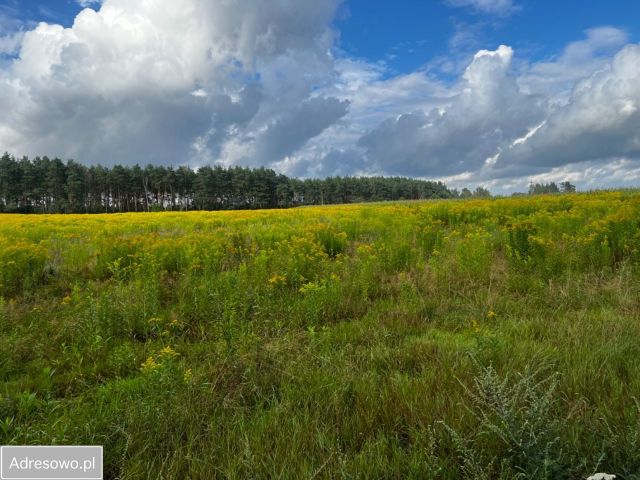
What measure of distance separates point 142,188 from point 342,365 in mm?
87617

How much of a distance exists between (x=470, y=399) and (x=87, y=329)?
13.5ft

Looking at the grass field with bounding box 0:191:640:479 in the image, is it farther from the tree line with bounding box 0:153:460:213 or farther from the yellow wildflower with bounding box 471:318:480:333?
the tree line with bounding box 0:153:460:213

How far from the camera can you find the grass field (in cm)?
204

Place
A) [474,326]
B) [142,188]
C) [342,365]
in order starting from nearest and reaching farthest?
[342,365]
[474,326]
[142,188]

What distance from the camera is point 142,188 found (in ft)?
263

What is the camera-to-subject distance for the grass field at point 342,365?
2.04 m

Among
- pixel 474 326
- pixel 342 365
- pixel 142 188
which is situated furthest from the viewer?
pixel 142 188

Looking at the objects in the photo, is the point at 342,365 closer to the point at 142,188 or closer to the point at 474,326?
the point at 474,326

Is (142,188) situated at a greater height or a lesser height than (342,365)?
greater

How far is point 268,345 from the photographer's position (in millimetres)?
3512

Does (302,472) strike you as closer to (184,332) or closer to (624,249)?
(184,332)

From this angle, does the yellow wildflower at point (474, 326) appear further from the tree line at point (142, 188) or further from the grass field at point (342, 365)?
the tree line at point (142, 188)

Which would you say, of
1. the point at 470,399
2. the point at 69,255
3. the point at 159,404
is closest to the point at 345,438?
the point at 470,399

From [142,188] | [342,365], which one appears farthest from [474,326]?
[142,188]
